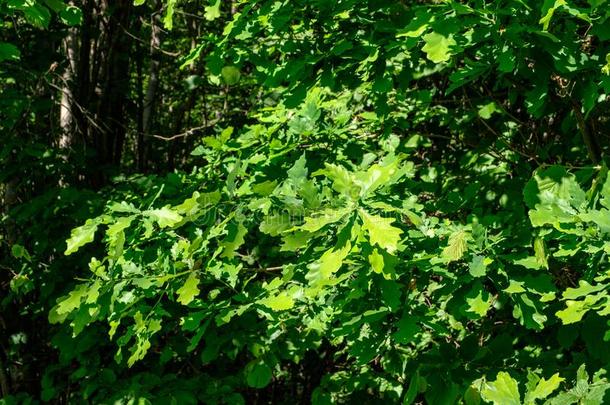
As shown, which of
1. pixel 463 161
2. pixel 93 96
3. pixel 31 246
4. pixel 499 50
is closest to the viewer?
pixel 499 50

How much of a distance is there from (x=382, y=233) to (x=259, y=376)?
1.38 meters

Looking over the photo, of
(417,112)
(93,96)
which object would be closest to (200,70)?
(93,96)

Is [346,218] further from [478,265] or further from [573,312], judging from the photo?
[573,312]

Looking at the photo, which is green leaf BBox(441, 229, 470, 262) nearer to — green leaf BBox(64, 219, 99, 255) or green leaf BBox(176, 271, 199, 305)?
green leaf BBox(176, 271, 199, 305)

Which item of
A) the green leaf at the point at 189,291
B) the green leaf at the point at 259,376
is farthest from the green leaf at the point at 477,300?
the green leaf at the point at 259,376

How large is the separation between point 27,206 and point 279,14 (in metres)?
2.00

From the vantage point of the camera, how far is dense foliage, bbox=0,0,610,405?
5.78 ft

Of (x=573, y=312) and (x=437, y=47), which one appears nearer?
(x=573, y=312)

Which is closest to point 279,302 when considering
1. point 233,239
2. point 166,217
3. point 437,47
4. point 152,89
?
point 233,239

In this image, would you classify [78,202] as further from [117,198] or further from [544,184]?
[544,184]

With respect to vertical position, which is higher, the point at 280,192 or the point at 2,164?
the point at 280,192

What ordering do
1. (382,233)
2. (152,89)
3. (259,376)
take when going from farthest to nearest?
1. (152,89)
2. (259,376)
3. (382,233)

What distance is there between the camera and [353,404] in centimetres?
348

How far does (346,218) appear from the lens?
4.87 feet
